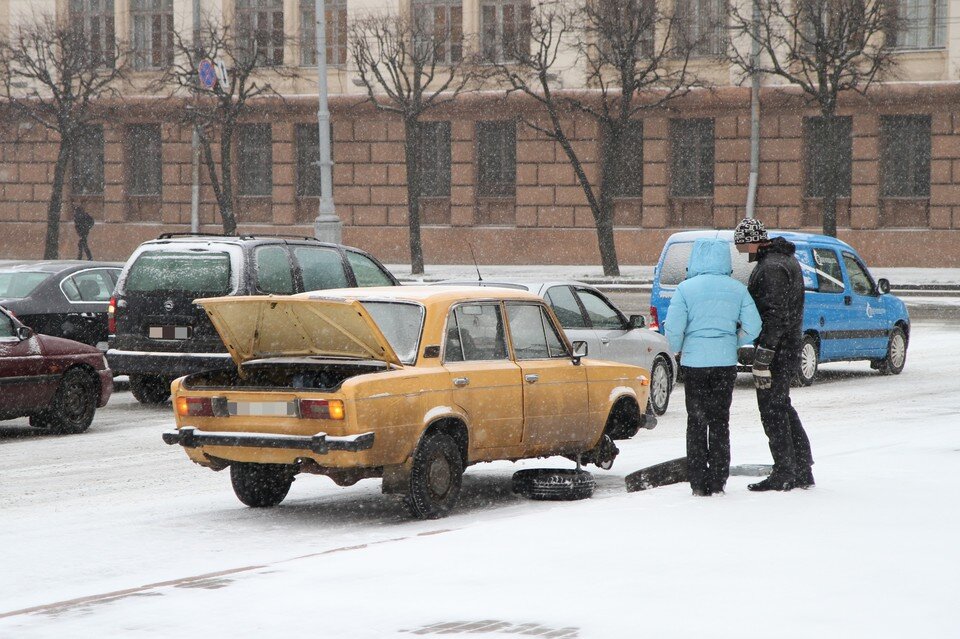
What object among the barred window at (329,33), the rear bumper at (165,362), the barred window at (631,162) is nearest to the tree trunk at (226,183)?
the barred window at (329,33)

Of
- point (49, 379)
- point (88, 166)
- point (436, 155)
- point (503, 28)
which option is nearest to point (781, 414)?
point (49, 379)

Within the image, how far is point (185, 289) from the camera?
1558cm

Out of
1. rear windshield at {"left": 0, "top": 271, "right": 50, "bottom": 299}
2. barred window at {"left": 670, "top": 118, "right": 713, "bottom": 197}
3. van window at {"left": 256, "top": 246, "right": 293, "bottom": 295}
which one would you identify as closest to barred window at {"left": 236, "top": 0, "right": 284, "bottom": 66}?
barred window at {"left": 670, "top": 118, "right": 713, "bottom": 197}

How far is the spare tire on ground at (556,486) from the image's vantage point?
10398 millimetres

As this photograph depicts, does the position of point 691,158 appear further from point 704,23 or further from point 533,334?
point 533,334

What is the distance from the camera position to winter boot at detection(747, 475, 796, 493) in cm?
978

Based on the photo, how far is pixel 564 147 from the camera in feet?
131

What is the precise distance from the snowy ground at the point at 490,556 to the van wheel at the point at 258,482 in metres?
0.13

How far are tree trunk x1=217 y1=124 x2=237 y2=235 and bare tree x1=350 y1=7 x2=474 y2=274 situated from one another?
4.06 m

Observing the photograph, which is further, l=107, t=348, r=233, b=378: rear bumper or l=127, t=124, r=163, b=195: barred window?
l=127, t=124, r=163, b=195: barred window

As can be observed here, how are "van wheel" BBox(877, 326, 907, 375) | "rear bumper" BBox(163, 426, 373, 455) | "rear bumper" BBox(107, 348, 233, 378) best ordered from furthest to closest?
"van wheel" BBox(877, 326, 907, 375)
"rear bumper" BBox(107, 348, 233, 378)
"rear bumper" BBox(163, 426, 373, 455)

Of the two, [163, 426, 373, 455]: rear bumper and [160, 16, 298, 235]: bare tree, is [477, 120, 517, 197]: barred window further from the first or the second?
[163, 426, 373, 455]: rear bumper

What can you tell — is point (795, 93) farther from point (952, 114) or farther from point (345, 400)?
point (345, 400)

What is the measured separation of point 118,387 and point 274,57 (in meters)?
28.5
